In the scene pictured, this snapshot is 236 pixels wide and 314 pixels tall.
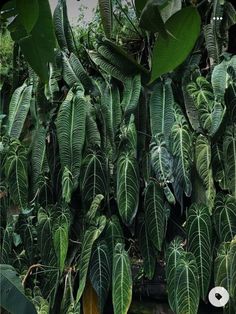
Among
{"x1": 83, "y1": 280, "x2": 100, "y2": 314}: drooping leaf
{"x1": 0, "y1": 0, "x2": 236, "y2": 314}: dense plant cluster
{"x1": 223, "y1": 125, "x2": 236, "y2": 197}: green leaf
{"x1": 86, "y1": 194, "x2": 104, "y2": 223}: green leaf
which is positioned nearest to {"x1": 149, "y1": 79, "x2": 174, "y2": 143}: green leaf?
{"x1": 0, "y1": 0, "x2": 236, "y2": 314}: dense plant cluster

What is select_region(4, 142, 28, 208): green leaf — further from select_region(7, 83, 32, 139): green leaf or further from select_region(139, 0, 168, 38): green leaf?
select_region(139, 0, 168, 38): green leaf

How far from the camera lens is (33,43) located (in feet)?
1.26

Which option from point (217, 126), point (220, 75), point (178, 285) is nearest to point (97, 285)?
point (178, 285)

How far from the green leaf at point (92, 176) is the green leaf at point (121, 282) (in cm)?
28

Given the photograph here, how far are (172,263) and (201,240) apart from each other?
0.53 ft

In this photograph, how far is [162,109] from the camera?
2.52 metres

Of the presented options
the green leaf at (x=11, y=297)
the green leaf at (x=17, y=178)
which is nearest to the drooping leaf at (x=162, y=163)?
the green leaf at (x=17, y=178)

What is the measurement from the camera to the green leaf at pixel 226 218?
92.2 inches

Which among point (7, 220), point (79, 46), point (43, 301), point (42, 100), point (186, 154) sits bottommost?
point (43, 301)

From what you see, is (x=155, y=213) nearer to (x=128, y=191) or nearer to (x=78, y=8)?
(x=128, y=191)

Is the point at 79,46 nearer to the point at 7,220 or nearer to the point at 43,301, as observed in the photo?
the point at 7,220

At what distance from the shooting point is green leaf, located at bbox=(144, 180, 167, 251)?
2400mm

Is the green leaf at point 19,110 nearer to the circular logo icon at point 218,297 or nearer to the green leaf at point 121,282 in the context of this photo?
the green leaf at point 121,282

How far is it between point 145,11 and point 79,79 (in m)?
2.43
